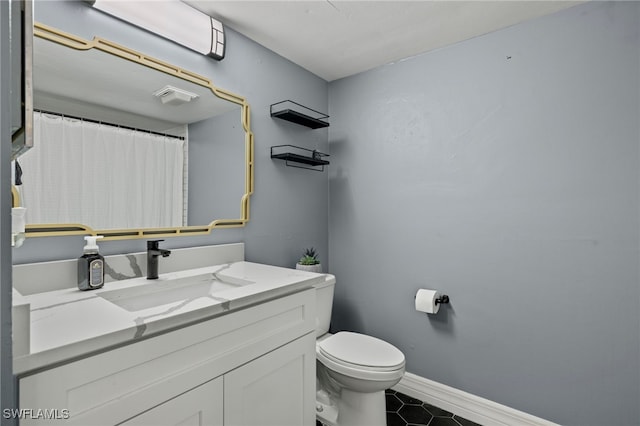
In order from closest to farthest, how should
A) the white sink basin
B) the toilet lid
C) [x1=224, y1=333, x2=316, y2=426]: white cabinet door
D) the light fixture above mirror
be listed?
[x1=224, y1=333, x2=316, y2=426]: white cabinet door → the white sink basin → the light fixture above mirror → the toilet lid

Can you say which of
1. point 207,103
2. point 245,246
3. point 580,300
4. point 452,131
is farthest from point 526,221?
point 207,103

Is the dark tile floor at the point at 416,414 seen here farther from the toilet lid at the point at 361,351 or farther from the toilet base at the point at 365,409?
the toilet lid at the point at 361,351

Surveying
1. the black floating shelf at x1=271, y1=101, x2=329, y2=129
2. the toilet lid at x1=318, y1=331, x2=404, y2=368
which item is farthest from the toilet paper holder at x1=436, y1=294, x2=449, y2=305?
the black floating shelf at x1=271, y1=101, x2=329, y2=129

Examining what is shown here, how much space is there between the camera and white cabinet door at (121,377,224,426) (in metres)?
0.83

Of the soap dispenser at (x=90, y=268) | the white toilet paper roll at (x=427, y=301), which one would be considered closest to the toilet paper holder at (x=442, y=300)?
the white toilet paper roll at (x=427, y=301)

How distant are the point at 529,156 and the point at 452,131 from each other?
0.44 metres

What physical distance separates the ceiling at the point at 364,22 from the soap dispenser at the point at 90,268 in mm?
1211

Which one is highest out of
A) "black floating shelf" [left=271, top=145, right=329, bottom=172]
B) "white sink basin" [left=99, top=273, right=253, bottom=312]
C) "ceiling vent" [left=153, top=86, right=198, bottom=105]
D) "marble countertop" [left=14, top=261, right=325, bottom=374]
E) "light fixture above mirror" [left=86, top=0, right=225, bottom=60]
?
"light fixture above mirror" [left=86, top=0, right=225, bottom=60]

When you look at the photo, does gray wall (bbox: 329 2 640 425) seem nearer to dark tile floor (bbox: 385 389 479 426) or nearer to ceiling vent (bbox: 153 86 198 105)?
dark tile floor (bbox: 385 389 479 426)

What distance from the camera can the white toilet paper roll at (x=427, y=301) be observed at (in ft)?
6.27

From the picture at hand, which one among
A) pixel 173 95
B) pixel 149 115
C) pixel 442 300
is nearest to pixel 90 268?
pixel 149 115

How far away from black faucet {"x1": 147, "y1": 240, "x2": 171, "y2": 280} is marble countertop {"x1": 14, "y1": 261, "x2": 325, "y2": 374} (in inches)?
1.7

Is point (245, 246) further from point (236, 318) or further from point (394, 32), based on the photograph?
point (394, 32)

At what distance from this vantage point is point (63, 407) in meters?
0.68
